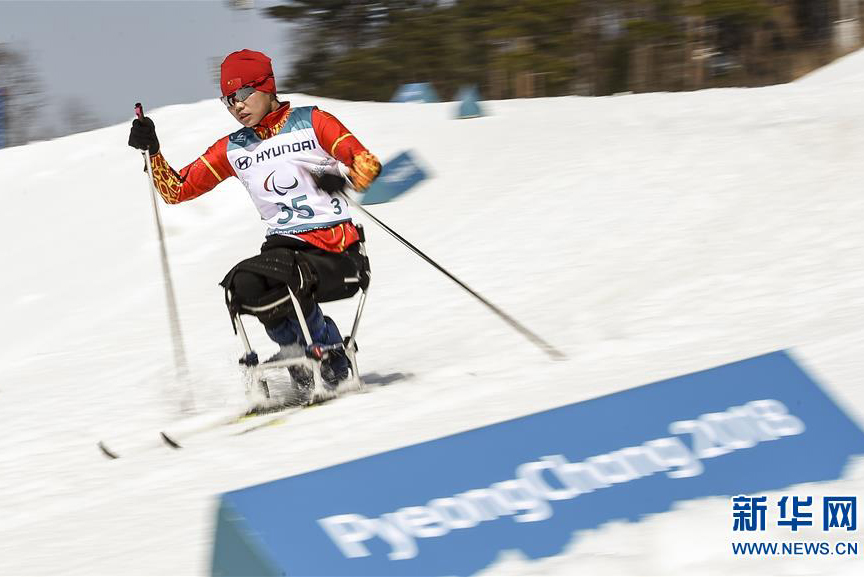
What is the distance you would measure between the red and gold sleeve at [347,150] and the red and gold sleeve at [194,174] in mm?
481

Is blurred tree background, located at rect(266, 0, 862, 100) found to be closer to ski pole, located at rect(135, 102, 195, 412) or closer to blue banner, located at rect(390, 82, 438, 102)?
blue banner, located at rect(390, 82, 438, 102)

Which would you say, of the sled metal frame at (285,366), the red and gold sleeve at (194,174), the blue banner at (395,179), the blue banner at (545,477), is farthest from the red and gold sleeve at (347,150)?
the blue banner at (395,179)

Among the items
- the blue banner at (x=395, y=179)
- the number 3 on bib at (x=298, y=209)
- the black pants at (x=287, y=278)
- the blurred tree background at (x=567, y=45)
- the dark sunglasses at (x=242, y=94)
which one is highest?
the dark sunglasses at (x=242, y=94)

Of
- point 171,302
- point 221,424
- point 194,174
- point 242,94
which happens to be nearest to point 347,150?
point 242,94

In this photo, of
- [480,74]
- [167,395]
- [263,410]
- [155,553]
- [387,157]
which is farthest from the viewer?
[480,74]

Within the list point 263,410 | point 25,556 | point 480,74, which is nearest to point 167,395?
point 263,410

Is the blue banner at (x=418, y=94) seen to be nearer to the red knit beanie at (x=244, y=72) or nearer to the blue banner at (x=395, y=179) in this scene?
the blue banner at (x=395, y=179)

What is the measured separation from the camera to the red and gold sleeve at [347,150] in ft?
17.4

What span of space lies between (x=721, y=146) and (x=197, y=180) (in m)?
6.56

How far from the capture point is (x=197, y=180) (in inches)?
226

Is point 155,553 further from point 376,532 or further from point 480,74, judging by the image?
point 480,74

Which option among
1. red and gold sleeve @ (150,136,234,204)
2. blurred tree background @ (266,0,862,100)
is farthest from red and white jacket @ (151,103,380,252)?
blurred tree background @ (266,0,862,100)

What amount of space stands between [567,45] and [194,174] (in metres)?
28.2

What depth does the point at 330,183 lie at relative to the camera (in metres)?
5.27
